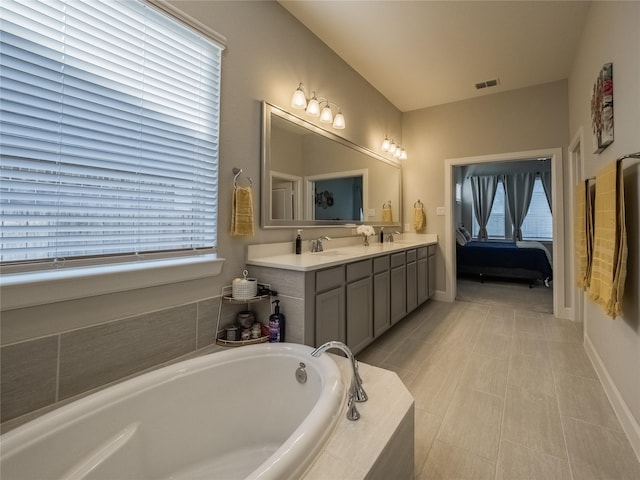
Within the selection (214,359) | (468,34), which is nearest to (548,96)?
(468,34)

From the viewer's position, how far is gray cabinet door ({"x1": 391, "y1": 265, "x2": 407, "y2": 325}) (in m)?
2.71

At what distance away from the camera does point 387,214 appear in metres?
3.77

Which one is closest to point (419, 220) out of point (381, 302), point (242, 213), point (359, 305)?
point (381, 302)

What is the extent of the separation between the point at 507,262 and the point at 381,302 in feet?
11.7

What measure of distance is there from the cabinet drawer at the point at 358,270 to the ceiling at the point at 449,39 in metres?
1.99

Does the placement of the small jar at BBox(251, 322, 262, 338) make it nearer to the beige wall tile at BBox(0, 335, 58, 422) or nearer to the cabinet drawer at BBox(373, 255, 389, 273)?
the beige wall tile at BBox(0, 335, 58, 422)

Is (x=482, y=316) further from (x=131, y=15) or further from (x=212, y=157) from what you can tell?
(x=131, y=15)

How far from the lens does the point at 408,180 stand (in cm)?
419

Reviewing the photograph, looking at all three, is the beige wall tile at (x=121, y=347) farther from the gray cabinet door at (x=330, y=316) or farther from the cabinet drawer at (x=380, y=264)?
the cabinet drawer at (x=380, y=264)

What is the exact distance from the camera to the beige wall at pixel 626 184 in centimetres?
142

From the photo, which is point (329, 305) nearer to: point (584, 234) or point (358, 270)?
point (358, 270)

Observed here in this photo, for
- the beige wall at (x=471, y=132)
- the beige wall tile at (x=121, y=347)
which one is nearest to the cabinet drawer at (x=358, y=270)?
the beige wall tile at (x=121, y=347)

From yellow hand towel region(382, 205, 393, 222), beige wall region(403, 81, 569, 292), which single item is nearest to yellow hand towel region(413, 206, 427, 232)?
beige wall region(403, 81, 569, 292)

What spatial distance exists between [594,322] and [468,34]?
8.50 ft
